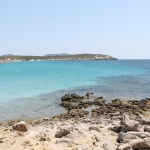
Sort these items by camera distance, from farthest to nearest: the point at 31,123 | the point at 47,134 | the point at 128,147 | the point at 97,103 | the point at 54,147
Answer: the point at 97,103, the point at 31,123, the point at 47,134, the point at 54,147, the point at 128,147

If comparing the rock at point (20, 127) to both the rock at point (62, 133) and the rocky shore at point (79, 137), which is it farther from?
the rock at point (62, 133)

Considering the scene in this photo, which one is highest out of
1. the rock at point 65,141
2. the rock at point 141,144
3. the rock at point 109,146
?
the rock at point 141,144

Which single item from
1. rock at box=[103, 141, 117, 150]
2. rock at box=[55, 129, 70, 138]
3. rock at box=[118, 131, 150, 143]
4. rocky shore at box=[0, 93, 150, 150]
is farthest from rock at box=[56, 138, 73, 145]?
rock at box=[118, 131, 150, 143]

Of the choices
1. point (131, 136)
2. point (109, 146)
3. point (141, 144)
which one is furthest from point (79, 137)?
point (141, 144)

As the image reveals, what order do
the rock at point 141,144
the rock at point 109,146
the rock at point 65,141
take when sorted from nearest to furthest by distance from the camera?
the rock at point 141,144 → the rock at point 109,146 → the rock at point 65,141

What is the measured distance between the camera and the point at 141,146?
44.5ft

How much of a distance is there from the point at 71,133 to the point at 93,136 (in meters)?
1.22

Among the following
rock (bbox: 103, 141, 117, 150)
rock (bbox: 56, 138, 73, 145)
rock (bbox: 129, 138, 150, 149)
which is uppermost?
rock (bbox: 129, 138, 150, 149)

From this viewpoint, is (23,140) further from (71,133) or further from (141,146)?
(141,146)

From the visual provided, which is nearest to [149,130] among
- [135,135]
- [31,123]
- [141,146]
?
[135,135]

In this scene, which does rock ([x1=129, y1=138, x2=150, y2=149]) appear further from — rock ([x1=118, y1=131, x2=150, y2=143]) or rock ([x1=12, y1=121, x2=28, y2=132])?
rock ([x1=12, y1=121, x2=28, y2=132])

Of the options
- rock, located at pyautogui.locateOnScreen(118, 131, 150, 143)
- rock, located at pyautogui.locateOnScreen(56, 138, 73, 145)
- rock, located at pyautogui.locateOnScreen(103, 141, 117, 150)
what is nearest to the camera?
rock, located at pyautogui.locateOnScreen(103, 141, 117, 150)

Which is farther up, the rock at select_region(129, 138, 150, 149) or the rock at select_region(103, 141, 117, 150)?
the rock at select_region(129, 138, 150, 149)

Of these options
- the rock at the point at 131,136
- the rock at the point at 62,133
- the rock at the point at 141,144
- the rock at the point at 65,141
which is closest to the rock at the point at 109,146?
the rock at the point at 131,136
